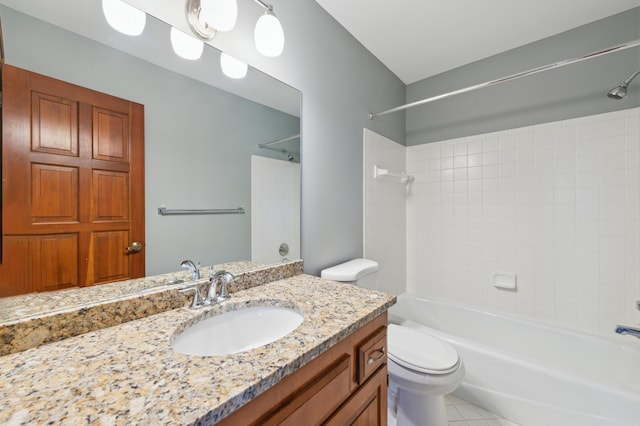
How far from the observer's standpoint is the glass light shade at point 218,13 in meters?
0.93

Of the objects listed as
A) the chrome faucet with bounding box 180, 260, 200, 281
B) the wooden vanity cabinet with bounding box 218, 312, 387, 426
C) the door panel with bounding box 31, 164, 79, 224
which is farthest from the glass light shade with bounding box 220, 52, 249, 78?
the wooden vanity cabinet with bounding box 218, 312, 387, 426

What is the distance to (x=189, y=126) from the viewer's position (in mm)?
1005

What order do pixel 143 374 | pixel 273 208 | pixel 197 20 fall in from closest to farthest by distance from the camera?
pixel 143 374
pixel 197 20
pixel 273 208

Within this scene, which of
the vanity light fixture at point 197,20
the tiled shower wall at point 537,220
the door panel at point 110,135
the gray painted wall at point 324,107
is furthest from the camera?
the tiled shower wall at point 537,220

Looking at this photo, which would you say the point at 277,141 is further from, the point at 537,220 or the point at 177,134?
the point at 537,220

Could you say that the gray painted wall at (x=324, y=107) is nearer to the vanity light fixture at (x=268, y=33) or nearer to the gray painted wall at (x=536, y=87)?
the vanity light fixture at (x=268, y=33)

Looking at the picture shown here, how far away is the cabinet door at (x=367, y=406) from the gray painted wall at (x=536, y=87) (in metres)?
2.08

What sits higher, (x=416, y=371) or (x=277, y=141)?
(x=277, y=141)

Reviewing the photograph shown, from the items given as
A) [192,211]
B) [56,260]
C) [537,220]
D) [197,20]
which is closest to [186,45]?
[197,20]

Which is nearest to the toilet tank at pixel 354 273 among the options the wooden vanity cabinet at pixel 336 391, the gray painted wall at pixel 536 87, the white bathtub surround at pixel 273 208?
the white bathtub surround at pixel 273 208

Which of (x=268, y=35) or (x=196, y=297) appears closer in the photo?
(x=196, y=297)

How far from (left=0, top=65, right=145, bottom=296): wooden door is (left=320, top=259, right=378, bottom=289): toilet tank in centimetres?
92

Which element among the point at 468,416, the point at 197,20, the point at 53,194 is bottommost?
the point at 468,416

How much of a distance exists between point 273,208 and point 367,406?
2.95 feet
